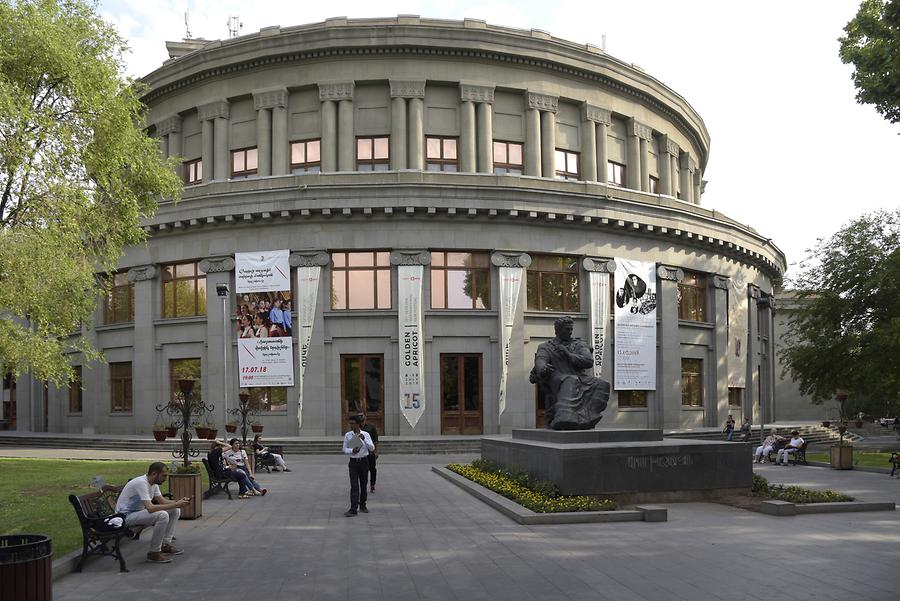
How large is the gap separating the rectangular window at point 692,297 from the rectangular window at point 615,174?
7.40 meters

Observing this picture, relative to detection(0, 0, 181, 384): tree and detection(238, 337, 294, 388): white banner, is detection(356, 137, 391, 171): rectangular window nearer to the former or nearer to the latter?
detection(238, 337, 294, 388): white banner

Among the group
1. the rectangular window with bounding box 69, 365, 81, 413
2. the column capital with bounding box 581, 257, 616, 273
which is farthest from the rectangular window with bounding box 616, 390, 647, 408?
the rectangular window with bounding box 69, 365, 81, 413

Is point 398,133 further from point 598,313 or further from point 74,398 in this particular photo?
point 74,398

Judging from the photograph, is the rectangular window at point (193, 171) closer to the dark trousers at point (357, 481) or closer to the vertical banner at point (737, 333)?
the vertical banner at point (737, 333)

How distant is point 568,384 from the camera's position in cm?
1950

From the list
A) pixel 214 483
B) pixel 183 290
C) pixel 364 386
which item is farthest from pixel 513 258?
pixel 214 483

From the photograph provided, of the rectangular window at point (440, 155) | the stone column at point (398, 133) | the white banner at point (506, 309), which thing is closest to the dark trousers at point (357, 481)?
the white banner at point (506, 309)

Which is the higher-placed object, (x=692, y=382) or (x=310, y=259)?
(x=310, y=259)

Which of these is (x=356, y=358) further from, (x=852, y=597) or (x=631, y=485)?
(x=852, y=597)

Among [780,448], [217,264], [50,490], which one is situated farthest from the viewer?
[217,264]

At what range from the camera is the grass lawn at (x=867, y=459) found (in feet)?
89.6

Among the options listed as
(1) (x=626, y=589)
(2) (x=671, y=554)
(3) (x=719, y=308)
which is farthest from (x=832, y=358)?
(1) (x=626, y=589)

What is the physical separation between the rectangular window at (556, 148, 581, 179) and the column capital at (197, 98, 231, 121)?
60.7 feet

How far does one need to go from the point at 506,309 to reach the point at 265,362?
11.2 metres
